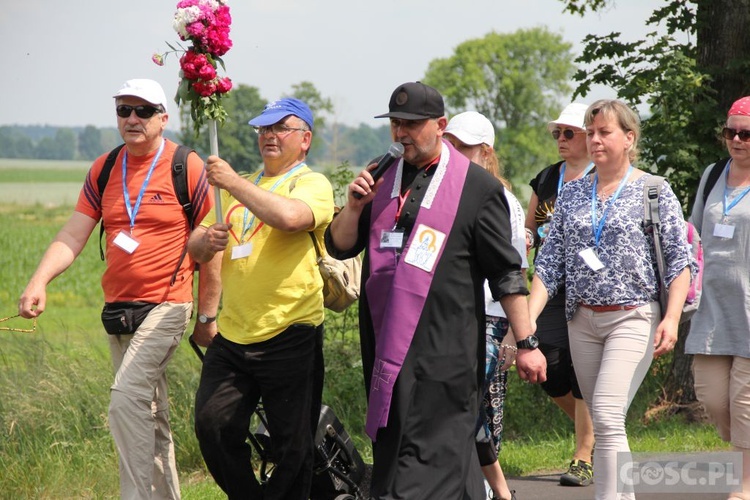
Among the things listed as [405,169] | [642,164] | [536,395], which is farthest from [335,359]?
[405,169]

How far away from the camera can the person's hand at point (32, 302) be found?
5.75m

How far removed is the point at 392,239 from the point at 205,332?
1.94 m

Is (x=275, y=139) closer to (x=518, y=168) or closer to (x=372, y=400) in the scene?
(x=372, y=400)

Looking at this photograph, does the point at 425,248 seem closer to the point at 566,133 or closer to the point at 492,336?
the point at 492,336

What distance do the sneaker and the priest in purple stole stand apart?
215 cm

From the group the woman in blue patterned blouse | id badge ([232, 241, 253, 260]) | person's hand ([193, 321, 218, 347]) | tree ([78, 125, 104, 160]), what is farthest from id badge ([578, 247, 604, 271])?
tree ([78, 125, 104, 160])

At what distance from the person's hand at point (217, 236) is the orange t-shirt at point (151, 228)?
0.68 meters

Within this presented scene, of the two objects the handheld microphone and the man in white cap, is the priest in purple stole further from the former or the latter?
the man in white cap

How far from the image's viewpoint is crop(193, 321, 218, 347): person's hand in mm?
6215

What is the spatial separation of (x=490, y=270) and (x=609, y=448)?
1262 mm

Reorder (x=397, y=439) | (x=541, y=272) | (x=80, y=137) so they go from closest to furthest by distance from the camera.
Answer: (x=397, y=439)
(x=541, y=272)
(x=80, y=137)

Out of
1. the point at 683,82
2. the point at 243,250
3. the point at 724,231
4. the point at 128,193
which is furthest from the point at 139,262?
the point at 683,82

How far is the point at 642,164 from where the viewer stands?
930 cm

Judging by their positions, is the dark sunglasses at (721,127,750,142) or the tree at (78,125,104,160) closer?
the dark sunglasses at (721,127,750,142)
